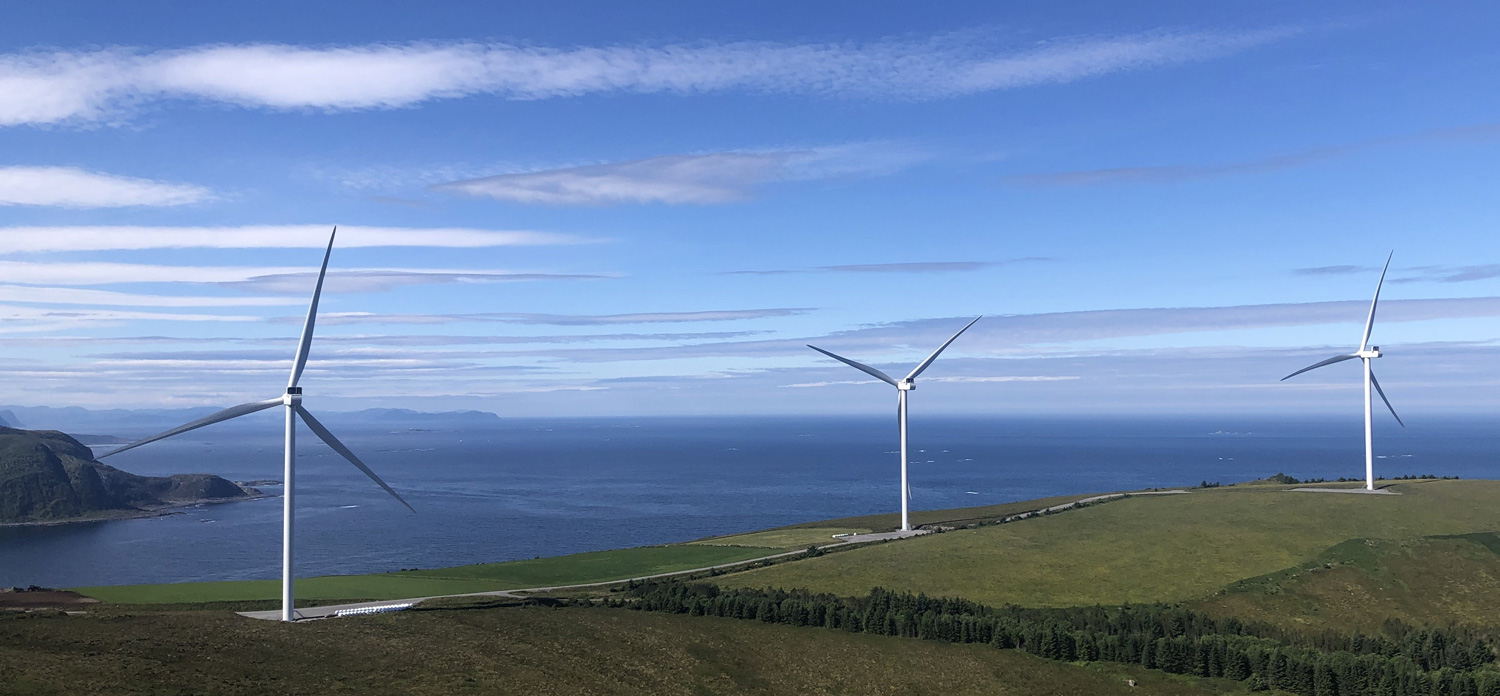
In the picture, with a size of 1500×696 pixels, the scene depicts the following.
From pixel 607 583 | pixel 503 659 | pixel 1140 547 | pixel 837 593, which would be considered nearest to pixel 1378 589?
pixel 1140 547

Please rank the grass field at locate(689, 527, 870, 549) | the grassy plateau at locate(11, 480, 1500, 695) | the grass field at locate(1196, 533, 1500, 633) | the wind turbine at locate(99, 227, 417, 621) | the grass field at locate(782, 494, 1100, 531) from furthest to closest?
the grass field at locate(782, 494, 1100, 531) → the grass field at locate(689, 527, 870, 549) → the grass field at locate(1196, 533, 1500, 633) → the wind turbine at locate(99, 227, 417, 621) → the grassy plateau at locate(11, 480, 1500, 695)

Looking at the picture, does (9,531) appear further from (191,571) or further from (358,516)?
(191,571)

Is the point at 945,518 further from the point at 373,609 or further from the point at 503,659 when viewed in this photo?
the point at 503,659

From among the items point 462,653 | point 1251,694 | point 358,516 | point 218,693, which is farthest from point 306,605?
point 358,516

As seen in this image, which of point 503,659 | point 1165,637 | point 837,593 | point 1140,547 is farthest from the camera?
point 1140,547

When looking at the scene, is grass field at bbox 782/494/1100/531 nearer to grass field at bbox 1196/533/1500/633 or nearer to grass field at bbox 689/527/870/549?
grass field at bbox 689/527/870/549

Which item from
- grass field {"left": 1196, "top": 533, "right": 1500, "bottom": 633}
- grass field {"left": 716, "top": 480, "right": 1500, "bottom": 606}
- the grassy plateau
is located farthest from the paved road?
grass field {"left": 1196, "top": 533, "right": 1500, "bottom": 633}

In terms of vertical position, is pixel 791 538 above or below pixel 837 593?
below
